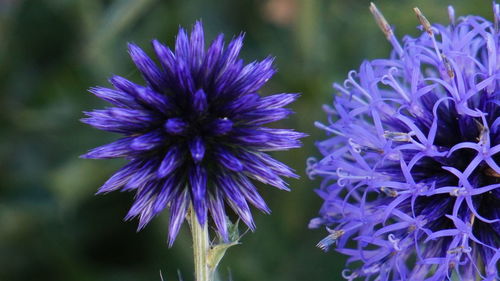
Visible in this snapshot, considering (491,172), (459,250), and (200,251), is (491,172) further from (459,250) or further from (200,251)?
(200,251)

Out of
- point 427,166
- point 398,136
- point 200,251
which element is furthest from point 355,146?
point 200,251

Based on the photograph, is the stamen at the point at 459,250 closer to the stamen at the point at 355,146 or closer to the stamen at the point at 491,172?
the stamen at the point at 491,172

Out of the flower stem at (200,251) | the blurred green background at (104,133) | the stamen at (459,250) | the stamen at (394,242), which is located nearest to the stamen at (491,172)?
the stamen at (459,250)

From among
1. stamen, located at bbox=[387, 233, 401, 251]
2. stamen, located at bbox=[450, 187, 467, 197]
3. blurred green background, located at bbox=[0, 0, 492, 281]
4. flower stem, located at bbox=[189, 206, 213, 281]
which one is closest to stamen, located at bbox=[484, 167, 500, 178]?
stamen, located at bbox=[450, 187, 467, 197]

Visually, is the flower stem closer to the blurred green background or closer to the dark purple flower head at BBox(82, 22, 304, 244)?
the dark purple flower head at BBox(82, 22, 304, 244)

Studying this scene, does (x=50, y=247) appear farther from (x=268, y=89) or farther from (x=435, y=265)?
(x=435, y=265)

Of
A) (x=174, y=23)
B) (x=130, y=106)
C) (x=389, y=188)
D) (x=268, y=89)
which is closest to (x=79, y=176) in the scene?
(x=174, y=23)

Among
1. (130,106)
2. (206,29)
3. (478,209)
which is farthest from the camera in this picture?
(206,29)
